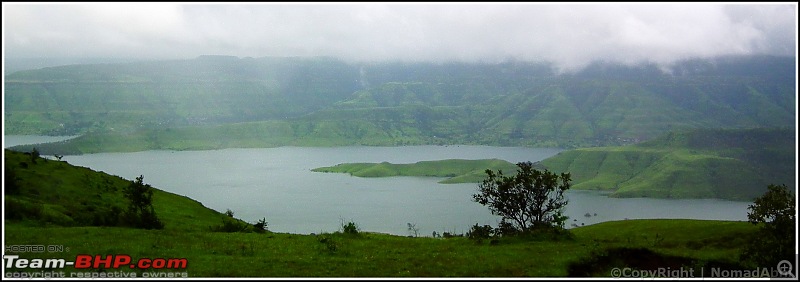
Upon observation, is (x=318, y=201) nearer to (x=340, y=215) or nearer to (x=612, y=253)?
(x=340, y=215)

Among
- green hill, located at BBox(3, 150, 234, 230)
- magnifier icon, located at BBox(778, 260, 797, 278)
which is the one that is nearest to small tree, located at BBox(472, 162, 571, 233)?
magnifier icon, located at BBox(778, 260, 797, 278)

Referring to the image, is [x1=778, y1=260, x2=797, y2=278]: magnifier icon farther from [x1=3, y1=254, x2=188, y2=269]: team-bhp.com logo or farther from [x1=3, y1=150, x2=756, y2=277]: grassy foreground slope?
[x1=3, y1=254, x2=188, y2=269]: team-bhp.com logo

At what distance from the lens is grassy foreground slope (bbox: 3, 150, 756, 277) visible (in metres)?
24.5

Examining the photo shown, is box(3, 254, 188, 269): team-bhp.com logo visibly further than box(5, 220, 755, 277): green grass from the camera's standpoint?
No

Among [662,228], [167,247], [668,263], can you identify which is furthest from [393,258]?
[662,228]

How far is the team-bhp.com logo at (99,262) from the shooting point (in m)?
23.5

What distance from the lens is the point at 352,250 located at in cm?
Answer: 3006

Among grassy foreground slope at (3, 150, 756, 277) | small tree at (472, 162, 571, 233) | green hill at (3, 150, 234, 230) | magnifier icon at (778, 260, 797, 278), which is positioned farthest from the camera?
small tree at (472, 162, 571, 233)

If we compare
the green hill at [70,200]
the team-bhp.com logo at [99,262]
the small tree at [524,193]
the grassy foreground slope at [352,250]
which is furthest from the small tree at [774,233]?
the green hill at [70,200]

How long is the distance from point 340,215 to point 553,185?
111292 mm

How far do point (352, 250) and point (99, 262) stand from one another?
11044 millimetres

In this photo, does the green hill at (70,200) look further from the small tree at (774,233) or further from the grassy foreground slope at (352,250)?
the small tree at (774,233)

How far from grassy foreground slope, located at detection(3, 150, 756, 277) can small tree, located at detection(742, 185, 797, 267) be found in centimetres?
159

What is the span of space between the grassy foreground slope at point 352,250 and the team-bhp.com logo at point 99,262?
38 cm
